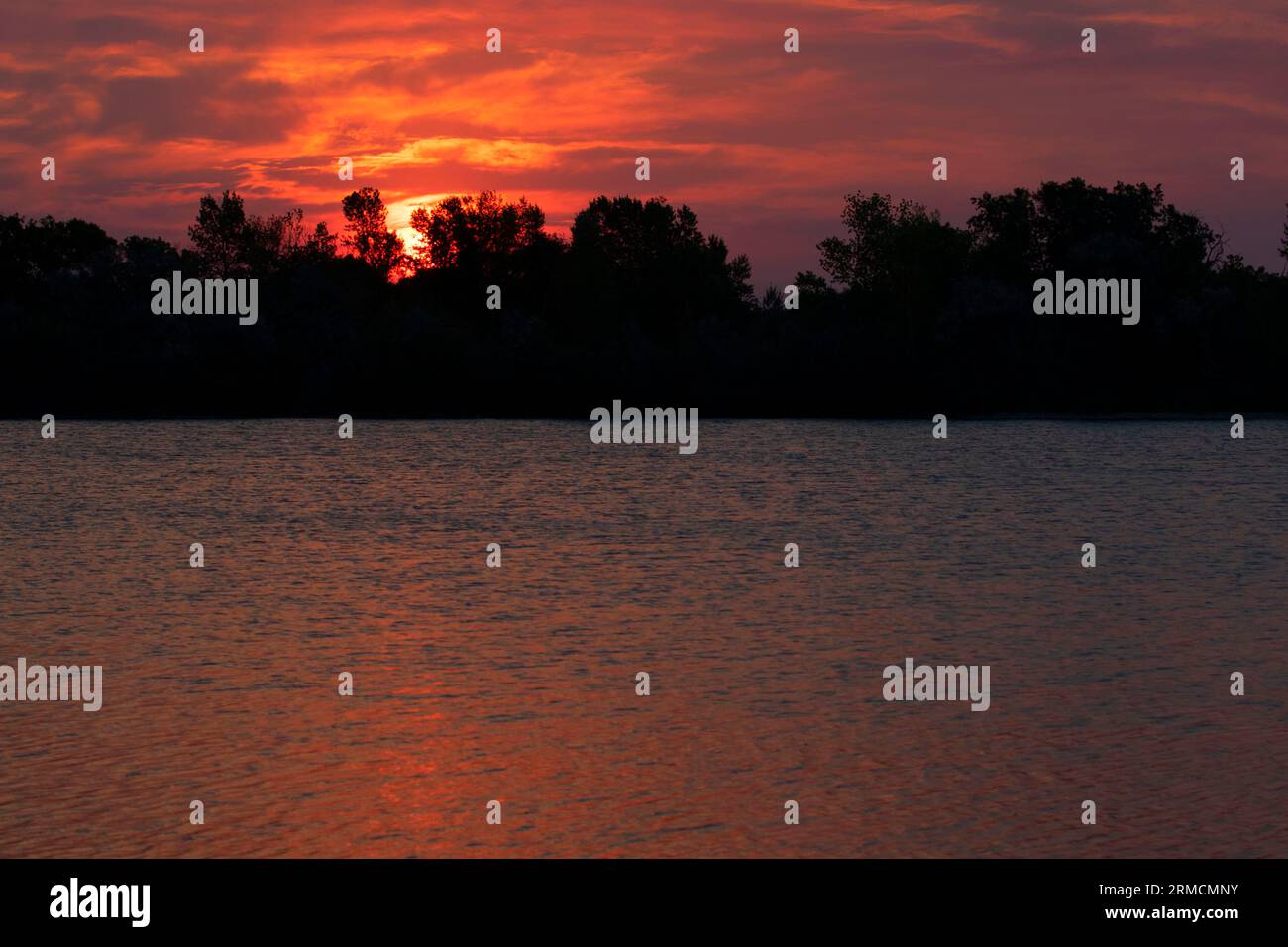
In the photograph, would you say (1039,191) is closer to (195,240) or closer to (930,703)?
(195,240)

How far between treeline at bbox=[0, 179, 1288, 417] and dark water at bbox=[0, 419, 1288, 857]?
81.0m

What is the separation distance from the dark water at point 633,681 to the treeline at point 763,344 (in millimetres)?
81038

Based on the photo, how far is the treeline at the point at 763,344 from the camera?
13350 cm

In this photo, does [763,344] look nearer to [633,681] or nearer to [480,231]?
[480,231]

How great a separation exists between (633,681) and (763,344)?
11618 cm

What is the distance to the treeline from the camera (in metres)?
134

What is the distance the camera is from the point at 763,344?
136500 mm

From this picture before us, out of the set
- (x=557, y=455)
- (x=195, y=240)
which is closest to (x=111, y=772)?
(x=557, y=455)

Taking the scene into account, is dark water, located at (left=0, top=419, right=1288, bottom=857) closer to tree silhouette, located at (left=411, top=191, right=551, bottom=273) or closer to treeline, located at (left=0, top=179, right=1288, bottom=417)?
treeline, located at (left=0, top=179, right=1288, bottom=417)

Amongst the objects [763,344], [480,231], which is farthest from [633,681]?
[480,231]

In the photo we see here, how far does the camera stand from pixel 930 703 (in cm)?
2020

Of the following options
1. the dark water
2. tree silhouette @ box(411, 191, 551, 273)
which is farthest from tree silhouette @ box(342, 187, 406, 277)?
the dark water

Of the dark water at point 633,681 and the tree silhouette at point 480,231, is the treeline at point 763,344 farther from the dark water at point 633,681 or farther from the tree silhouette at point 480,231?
the dark water at point 633,681
